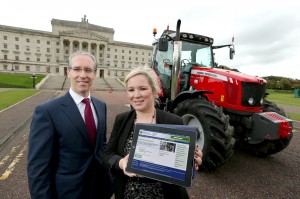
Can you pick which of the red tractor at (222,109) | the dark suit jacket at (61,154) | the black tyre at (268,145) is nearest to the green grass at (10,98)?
the red tractor at (222,109)

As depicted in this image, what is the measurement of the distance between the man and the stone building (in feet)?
238

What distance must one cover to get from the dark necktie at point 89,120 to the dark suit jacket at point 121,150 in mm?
201

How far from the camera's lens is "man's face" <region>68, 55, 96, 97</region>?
1979 millimetres

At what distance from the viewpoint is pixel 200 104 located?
420cm

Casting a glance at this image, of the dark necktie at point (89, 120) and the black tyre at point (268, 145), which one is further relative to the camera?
the black tyre at point (268, 145)

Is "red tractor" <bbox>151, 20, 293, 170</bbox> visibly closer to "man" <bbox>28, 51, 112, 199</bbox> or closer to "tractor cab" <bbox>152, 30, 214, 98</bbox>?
"tractor cab" <bbox>152, 30, 214, 98</bbox>

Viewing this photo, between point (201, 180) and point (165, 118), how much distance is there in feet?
8.45

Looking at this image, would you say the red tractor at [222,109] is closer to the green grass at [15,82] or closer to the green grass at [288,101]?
the green grass at [288,101]

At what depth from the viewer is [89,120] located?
2008 millimetres

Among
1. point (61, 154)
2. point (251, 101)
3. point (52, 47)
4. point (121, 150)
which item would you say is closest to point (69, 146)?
point (61, 154)

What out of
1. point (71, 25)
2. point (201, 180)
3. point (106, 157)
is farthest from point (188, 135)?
point (71, 25)

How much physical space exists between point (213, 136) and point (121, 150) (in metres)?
2.43

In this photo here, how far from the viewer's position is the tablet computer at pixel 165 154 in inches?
56.4

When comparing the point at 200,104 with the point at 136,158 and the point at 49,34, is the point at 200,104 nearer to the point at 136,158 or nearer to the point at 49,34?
the point at 136,158
